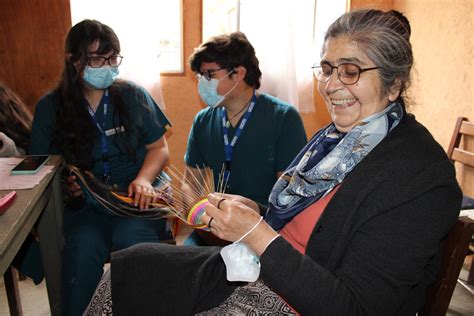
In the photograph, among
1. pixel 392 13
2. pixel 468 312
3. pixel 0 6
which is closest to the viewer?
pixel 392 13

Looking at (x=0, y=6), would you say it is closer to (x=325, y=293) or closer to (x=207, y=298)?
(x=207, y=298)

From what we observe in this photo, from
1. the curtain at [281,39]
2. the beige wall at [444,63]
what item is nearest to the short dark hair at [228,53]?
the curtain at [281,39]

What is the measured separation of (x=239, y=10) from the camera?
2.83 meters

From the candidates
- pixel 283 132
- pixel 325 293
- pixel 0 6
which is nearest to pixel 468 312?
pixel 283 132

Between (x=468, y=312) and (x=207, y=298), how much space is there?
70.1 inches

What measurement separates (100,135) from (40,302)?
104cm

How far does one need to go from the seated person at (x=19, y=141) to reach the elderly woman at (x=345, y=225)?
82cm

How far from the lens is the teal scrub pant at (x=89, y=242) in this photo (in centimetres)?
152

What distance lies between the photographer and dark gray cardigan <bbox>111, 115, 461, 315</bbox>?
2.90 ft

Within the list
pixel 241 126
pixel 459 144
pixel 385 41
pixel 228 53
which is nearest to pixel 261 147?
pixel 241 126

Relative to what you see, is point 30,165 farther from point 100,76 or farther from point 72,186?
point 100,76

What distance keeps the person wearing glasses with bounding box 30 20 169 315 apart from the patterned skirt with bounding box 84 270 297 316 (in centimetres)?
52

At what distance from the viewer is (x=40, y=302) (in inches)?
85.0

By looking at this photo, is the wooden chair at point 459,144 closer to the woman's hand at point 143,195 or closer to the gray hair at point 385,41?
the gray hair at point 385,41
